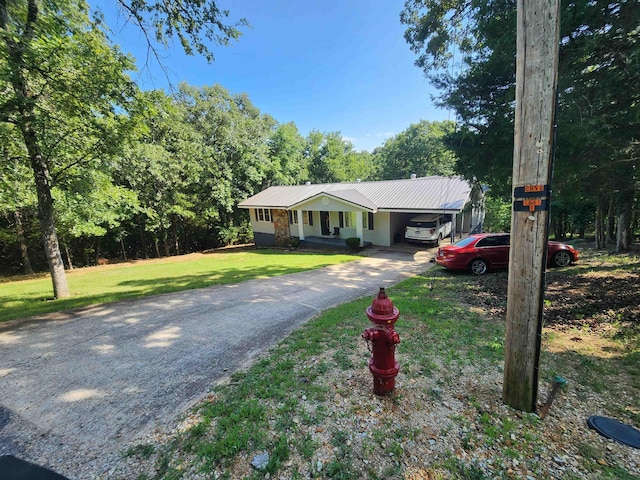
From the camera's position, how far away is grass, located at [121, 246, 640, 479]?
2100 mm

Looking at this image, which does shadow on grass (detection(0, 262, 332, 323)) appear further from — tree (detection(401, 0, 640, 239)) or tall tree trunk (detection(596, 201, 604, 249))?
tall tree trunk (detection(596, 201, 604, 249))

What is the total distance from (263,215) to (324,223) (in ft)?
18.7

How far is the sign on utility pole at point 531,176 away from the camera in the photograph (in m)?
2.26

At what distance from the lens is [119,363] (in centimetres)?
405

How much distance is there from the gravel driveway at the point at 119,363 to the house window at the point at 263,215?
15122 mm

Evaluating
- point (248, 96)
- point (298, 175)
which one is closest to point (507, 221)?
point (298, 175)

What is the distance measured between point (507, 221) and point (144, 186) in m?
27.6

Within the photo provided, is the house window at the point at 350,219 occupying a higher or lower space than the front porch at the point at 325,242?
higher

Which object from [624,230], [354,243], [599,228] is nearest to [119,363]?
[354,243]

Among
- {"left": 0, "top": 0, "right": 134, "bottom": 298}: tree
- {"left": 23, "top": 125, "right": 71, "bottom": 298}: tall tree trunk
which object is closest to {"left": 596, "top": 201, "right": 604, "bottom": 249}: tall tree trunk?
{"left": 0, "top": 0, "right": 134, "bottom": 298}: tree

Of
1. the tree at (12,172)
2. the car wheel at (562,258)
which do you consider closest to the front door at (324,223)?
the car wheel at (562,258)

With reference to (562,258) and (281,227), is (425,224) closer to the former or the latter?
(562,258)

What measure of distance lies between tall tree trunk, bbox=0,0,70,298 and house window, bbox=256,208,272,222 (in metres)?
15.2

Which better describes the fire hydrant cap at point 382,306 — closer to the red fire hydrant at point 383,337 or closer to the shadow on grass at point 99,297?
the red fire hydrant at point 383,337
